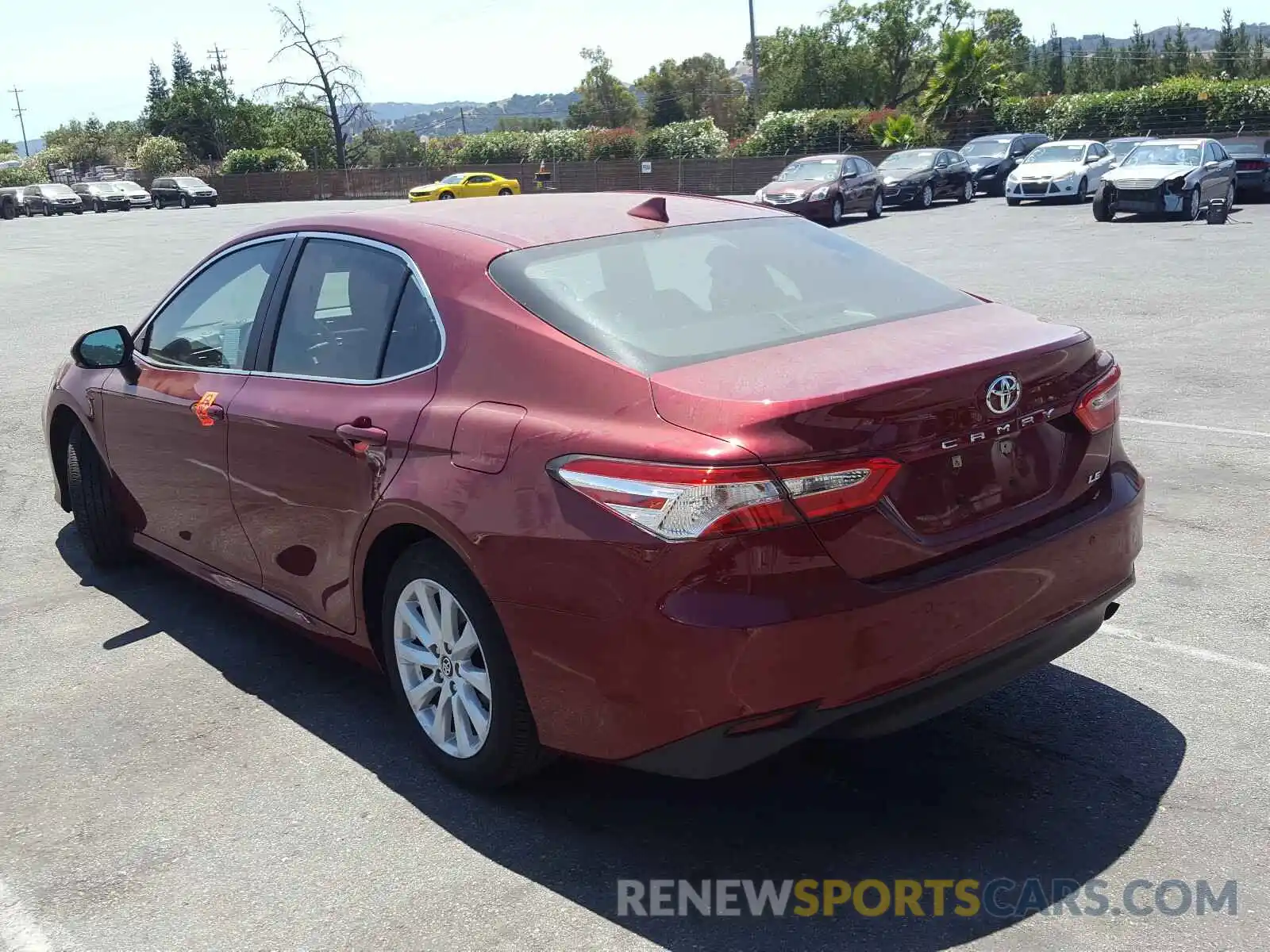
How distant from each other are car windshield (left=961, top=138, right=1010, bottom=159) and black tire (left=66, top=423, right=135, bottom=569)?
33180mm

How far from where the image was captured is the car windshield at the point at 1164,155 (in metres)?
23.5

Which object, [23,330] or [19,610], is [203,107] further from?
[19,610]

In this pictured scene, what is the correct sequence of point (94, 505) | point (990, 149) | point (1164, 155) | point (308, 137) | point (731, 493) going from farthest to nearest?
point (308, 137) < point (990, 149) < point (1164, 155) < point (94, 505) < point (731, 493)

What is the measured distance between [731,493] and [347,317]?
1799 millimetres

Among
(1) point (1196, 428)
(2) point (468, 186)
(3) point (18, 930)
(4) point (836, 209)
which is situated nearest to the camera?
(3) point (18, 930)

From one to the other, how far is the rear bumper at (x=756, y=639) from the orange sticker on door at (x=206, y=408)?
188cm

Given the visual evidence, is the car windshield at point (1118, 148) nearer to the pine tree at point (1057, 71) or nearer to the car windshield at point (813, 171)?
the car windshield at point (813, 171)

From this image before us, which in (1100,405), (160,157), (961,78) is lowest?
(1100,405)

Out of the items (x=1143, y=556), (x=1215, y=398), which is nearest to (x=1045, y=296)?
(x=1215, y=398)

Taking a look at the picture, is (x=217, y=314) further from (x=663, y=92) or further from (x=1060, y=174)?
(x=663, y=92)

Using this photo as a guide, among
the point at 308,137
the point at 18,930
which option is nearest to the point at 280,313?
the point at 18,930

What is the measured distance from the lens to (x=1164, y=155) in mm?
23875

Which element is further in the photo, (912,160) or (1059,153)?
(912,160)
